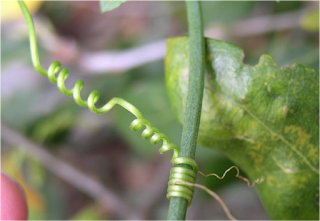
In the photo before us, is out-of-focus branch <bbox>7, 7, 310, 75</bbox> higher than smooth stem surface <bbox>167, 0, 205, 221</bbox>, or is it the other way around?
out-of-focus branch <bbox>7, 7, 310, 75</bbox>

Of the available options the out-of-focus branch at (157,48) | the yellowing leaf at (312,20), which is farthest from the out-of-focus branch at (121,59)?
the yellowing leaf at (312,20)

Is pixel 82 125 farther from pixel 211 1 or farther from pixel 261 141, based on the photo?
pixel 261 141

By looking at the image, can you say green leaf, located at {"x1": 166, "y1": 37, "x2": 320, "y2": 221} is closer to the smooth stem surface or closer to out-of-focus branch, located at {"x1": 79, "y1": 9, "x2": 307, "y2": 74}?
the smooth stem surface

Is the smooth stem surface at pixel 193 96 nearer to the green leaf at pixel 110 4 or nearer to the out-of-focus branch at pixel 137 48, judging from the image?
the green leaf at pixel 110 4

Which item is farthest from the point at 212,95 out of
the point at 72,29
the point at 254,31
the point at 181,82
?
the point at 72,29

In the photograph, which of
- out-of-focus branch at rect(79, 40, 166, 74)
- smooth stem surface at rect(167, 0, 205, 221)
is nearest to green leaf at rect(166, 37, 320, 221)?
smooth stem surface at rect(167, 0, 205, 221)
